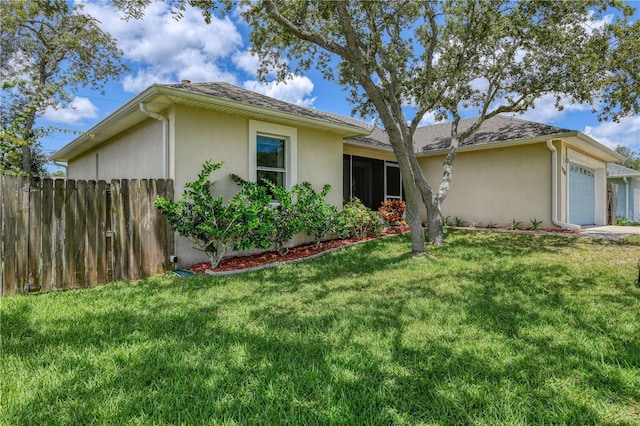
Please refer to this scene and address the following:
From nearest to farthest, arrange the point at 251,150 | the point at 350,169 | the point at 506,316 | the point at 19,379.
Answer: the point at 19,379, the point at 506,316, the point at 251,150, the point at 350,169

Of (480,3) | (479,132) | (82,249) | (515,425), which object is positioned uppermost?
(480,3)

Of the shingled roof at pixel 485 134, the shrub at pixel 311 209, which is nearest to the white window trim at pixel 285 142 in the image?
the shrub at pixel 311 209

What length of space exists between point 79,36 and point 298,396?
2038 centimetres

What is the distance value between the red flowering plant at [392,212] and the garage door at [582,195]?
6.48 m

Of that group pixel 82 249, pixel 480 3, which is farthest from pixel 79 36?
pixel 480 3

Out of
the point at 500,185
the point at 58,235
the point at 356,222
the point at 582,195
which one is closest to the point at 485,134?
the point at 500,185

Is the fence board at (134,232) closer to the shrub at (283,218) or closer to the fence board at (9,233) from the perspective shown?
the fence board at (9,233)

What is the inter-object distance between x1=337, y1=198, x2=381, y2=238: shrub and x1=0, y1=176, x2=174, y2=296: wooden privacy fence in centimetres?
439

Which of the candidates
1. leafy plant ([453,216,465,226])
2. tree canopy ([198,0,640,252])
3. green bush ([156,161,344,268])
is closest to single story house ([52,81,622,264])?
leafy plant ([453,216,465,226])

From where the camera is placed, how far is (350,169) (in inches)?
453

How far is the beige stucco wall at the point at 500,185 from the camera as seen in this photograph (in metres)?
11.4

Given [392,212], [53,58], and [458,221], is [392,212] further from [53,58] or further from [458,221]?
[53,58]

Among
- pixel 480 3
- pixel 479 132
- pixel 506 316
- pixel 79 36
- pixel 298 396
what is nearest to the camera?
pixel 298 396

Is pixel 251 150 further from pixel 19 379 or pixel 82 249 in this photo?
pixel 19 379
